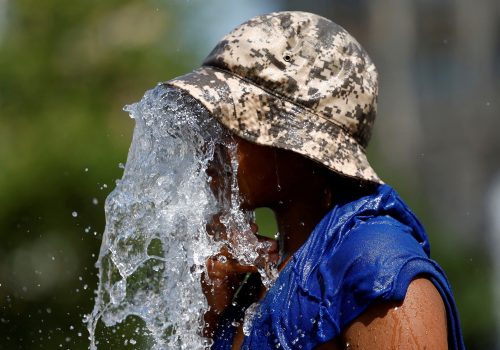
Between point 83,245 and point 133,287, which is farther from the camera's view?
point 83,245

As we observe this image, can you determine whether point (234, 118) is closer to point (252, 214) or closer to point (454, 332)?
point (252, 214)

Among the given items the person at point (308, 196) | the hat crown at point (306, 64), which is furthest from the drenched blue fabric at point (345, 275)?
the hat crown at point (306, 64)

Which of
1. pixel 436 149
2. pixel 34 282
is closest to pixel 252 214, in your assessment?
pixel 34 282

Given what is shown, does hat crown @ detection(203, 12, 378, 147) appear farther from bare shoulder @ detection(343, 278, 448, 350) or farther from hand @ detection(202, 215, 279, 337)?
bare shoulder @ detection(343, 278, 448, 350)

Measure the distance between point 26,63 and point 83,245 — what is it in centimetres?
166

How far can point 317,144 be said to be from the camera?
11.2 feet

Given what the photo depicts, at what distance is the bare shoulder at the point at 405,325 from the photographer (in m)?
3.05

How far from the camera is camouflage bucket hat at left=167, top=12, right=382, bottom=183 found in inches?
135

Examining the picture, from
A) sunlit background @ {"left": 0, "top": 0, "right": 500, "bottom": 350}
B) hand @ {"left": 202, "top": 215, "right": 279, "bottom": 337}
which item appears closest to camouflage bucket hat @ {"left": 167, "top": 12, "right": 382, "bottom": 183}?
hand @ {"left": 202, "top": 215, "right": 279, "bottom": 337}

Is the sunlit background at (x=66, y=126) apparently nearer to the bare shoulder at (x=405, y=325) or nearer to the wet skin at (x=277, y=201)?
the wet skin at (x=277, y=201)

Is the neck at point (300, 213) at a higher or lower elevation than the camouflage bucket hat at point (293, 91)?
lower

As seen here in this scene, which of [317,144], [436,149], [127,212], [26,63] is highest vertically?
[317,144]

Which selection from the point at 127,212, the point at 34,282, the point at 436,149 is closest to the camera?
the point at 127,212

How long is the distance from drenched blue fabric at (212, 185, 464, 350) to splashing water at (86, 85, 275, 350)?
0.27 meters
